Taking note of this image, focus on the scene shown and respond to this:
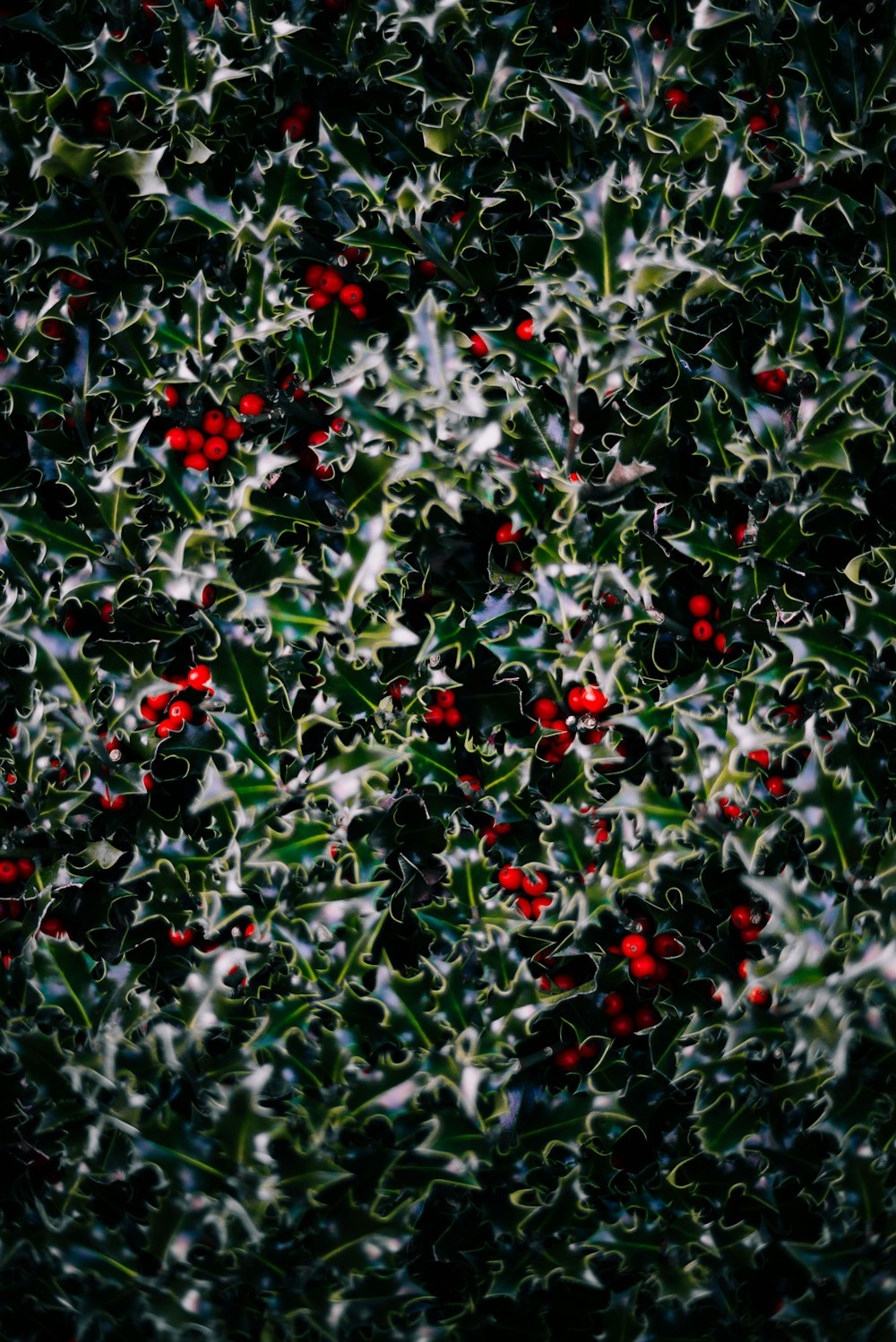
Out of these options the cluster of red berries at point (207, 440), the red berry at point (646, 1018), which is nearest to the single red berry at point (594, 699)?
the red berry at point (646, 1018)

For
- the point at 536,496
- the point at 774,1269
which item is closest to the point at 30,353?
the point at 536,496

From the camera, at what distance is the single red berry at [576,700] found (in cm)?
139

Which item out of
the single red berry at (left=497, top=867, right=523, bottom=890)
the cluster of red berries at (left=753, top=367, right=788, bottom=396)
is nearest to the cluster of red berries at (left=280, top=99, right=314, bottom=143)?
the cluster of red berries at (left=753, top=367, right=788, bottom=396)

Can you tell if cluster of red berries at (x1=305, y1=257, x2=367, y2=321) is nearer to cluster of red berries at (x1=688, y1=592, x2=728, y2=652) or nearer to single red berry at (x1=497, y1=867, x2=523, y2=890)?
cluster of red berries at (x1=688, y1=592, x2=728, y2=652)

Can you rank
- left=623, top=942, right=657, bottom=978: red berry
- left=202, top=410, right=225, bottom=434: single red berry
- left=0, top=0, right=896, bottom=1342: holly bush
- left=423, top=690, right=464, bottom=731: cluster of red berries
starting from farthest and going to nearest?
left=202, top=410, right=225, bottom=434: single red berry → left=423, top=690, right=464, bottom=731: cluster of red berries → left=623, top=942, right=657, bottom=978: red berry → left=0, top=0, right=896, bottom=1342: holly bush

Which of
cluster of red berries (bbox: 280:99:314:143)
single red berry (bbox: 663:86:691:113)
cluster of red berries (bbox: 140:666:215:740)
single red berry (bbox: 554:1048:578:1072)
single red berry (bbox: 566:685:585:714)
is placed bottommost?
single red berry (bbox: 554:1048:578:1072)

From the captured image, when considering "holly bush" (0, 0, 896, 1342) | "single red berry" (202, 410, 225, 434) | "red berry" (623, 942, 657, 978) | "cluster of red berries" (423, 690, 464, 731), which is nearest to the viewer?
"holly bush" (0, 0, 896, 1342)

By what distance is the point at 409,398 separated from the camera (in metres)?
1.45

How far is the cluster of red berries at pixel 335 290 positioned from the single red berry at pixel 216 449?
0.80 ft

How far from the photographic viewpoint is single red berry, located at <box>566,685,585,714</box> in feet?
4.55

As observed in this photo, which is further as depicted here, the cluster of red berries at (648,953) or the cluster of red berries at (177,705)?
the cluster of red berries at (177,705)

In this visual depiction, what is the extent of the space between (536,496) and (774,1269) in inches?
39.5

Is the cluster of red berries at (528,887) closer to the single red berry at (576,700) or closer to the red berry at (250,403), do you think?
the single red berry at (576,700)

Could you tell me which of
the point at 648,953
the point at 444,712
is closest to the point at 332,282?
the point at 444,712
